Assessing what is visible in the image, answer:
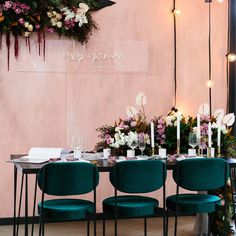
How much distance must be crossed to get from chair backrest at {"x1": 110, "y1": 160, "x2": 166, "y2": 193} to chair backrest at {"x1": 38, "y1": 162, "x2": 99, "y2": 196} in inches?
7.5

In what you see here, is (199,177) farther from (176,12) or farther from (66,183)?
(176,12)

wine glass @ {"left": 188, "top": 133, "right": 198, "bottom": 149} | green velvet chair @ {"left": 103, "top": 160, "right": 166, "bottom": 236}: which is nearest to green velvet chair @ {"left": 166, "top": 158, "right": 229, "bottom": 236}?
green velvet chair @ {"left": 103, "top": 160, "right": 166, "bottom": 236}

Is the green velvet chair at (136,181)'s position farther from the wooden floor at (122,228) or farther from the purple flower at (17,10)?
the purple flower at (17,10)

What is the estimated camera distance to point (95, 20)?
5.62 meters

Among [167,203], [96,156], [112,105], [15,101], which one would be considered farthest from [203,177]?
[15,101]

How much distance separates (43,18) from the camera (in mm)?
5285

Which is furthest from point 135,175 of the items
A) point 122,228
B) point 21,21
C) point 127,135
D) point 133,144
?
point 21,21

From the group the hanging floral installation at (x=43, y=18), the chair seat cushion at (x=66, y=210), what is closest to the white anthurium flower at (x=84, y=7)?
the hanging floral installation at (x=43, y=18)

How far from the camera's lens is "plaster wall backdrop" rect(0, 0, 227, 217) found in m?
5.43

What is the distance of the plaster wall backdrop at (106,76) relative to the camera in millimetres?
5434

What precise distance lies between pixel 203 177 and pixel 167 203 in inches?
15.4

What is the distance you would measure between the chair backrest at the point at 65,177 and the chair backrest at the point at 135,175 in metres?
0.19

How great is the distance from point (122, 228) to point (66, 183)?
5.97 ft

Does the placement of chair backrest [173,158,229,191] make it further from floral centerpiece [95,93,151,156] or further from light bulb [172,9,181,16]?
light bulb [172,9,181,16]
